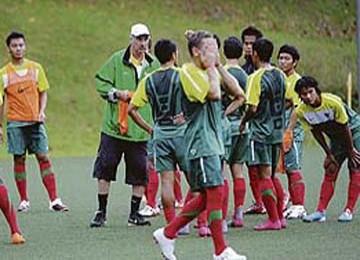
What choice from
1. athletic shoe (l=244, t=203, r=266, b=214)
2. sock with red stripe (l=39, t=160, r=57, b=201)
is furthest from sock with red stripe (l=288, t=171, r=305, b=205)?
sock with red stripe (l=39, t=160, r=57, b=201)

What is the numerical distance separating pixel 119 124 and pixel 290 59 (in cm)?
189

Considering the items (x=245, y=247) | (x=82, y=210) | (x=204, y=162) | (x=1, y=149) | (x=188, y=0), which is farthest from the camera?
(x=188, y=0)

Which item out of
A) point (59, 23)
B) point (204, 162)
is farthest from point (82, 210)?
point (59, 23)

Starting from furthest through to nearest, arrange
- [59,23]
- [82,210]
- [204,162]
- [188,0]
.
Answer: [188,0] < [59,23] < [82,210] < [204,162]

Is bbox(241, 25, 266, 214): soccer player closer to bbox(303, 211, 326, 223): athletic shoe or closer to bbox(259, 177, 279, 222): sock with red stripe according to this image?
bbox(259, 177, 279, 222): sock with red stripe

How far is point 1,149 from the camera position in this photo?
22.9m

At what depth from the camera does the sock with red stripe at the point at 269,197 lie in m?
10.9

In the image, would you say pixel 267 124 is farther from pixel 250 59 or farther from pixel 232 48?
pixel 250 59

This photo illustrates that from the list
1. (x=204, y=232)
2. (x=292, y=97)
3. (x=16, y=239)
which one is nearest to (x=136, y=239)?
(x=204, y=232)

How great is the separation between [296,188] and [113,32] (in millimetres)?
18646

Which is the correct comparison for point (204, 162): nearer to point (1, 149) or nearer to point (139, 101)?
point (139, 101)

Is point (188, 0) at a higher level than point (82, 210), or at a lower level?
higher

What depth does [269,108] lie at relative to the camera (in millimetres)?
11094

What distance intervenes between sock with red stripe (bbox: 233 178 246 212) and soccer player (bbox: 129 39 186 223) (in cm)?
116
